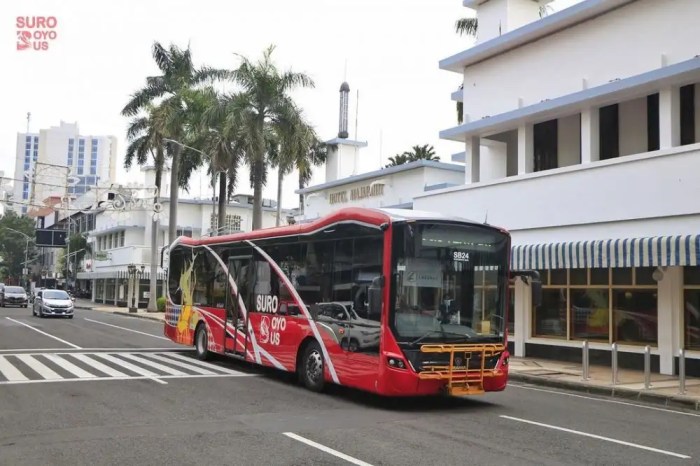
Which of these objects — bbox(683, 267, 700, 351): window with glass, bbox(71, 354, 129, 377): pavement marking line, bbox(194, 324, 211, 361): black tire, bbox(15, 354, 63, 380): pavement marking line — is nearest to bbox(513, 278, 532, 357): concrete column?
bbox(683, 267, 700, 351): window with glass

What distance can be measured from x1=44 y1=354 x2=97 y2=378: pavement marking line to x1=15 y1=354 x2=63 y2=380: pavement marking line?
1.17 ft

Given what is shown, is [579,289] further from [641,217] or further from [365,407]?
[365,407]

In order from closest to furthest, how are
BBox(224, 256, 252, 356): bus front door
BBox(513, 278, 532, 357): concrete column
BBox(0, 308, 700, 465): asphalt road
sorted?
BBox(0, 308, 700, 465): asphalt road < BBox(224, 256, 252, 356): bus front door < BBox(513, 278, 532, 357): concrete column

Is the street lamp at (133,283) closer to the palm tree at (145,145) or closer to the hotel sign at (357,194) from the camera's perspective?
the palm tree at (145,145)

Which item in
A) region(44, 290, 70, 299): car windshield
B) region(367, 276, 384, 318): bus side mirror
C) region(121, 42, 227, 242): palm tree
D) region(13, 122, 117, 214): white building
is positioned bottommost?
region(44, 290, 70, 299): car windshield

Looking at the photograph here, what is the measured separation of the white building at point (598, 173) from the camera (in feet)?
56.0

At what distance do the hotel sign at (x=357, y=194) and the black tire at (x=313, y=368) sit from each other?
56.3 ft

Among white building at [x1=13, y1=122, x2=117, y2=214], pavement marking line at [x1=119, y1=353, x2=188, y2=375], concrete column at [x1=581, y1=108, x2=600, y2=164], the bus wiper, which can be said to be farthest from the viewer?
white building at [x1=13, y1=122, x2=117, y2=214]

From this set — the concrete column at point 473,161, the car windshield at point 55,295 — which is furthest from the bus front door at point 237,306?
the car windshield at point 55,295

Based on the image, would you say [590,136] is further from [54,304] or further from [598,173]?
[54,304]

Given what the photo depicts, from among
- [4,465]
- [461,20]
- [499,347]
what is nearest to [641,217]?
[499,347]

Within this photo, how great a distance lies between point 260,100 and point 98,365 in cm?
1791

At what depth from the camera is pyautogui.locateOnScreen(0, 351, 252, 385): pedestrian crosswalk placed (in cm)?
1419

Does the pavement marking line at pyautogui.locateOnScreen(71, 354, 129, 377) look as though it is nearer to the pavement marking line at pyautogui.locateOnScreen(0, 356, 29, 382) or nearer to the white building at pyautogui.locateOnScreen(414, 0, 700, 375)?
the pavement marking line at pyautogui.locateOnScreen(0, 356, 29, 382)
